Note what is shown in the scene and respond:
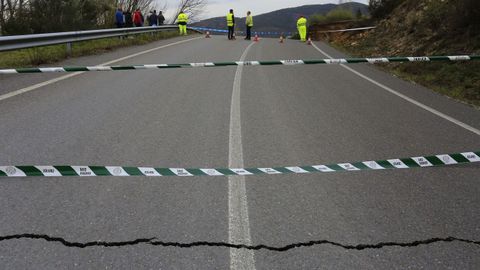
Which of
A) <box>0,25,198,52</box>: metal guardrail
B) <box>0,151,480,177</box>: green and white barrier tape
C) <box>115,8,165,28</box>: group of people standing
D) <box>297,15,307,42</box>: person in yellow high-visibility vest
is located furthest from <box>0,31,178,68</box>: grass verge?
<box>297,15,307,42</box>: person in yellow high-visibility vest

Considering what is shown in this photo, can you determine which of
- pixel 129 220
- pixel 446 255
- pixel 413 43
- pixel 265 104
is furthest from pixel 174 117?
pixel 413 43

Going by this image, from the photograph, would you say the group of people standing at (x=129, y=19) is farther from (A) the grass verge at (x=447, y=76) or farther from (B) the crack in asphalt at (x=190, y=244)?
(B) the crack in asphalt at (x=190, y=244)

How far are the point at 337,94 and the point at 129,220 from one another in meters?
6.12

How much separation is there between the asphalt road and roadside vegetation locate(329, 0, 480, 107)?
3.25 m

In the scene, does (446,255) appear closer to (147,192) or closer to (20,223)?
(147,192)

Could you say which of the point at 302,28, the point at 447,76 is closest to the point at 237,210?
the point at 447,76

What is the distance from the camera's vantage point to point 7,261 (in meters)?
2.65

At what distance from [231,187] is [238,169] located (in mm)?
412

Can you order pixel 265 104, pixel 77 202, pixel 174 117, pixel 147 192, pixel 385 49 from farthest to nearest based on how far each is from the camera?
pixel 385 49 → pixel 265 104 → pixel 174 117 → pixel 147 192 → pixel 77 202

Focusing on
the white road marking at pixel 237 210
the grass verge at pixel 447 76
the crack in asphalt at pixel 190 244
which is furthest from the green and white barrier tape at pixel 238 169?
the grass verge at pixel 447 76

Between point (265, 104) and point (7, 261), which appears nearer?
point (7, 261)

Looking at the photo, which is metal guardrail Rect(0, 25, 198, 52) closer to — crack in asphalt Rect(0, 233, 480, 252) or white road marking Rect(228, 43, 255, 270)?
white road marking Rect(228, 43, 255, 270)

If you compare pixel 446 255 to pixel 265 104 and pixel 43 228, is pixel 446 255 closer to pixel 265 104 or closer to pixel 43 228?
pixel 43 228

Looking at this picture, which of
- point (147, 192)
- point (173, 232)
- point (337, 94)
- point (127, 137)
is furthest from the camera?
point (337, 94)
